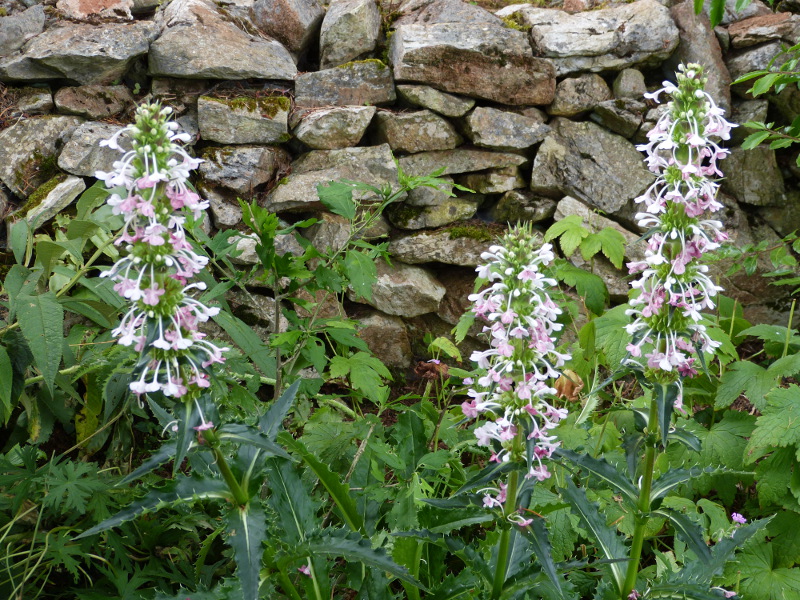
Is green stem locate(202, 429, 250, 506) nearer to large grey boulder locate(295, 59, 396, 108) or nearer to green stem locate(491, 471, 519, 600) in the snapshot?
green stem locate(491, 471, 519, 600)

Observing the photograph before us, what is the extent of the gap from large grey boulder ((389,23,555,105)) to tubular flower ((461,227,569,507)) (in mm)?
3138

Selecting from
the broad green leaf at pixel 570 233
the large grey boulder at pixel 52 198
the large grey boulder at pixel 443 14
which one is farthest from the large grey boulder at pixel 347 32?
the broad green leaf at pixel 570 233

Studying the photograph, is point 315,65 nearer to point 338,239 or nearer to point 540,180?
point 338,239

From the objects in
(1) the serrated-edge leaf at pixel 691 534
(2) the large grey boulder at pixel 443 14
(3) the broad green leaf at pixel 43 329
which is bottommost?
(1) the serrated-edge leaf at pixel 691 534

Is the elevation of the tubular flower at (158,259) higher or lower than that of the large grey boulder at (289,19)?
lower

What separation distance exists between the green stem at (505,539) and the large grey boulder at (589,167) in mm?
3286

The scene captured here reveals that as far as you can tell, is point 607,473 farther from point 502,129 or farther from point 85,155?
point 85,155

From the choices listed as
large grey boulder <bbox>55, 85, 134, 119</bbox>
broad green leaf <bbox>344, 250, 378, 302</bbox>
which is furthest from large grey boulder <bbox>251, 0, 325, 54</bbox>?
broad green leaf <bbox>344, 250, 378, 302</bbox>

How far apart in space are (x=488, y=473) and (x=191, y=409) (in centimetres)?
78

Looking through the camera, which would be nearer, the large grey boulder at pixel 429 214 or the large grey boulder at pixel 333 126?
the large grey boulder at pixel 333 126

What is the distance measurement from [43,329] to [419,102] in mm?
3133

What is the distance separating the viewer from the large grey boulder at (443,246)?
452cm

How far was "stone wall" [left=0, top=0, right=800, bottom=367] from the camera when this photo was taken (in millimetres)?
4242

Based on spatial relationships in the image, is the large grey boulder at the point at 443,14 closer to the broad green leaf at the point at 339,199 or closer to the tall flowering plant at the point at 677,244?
the broad green leaf at the point at 339,199
